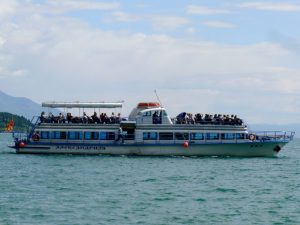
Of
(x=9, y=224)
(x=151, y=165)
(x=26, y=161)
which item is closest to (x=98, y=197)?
(x=9, y=224)

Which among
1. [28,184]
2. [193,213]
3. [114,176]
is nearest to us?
[193,213]

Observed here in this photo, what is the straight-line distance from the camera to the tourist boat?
263 feet

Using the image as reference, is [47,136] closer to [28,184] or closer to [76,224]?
[28,184]

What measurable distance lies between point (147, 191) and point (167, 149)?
28667mm

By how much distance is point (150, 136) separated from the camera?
80625 mm

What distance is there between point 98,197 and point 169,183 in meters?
9.98

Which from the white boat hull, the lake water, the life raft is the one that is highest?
the life raft

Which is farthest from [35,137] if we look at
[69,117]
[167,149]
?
[167,149]

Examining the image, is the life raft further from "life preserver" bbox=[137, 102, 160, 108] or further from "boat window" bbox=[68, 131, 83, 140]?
"life preserver" bbox=[137, 102, 160, 108]

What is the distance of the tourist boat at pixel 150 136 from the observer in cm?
8025

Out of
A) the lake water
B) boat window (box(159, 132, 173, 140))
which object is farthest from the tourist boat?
the lake water

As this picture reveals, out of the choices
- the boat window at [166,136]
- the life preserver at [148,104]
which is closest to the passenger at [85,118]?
the life preserver at [148,104]

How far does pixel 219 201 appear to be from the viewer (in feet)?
156

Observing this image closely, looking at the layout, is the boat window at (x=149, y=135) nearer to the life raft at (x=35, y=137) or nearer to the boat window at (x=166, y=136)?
the boat window at (x=166, y=136)
